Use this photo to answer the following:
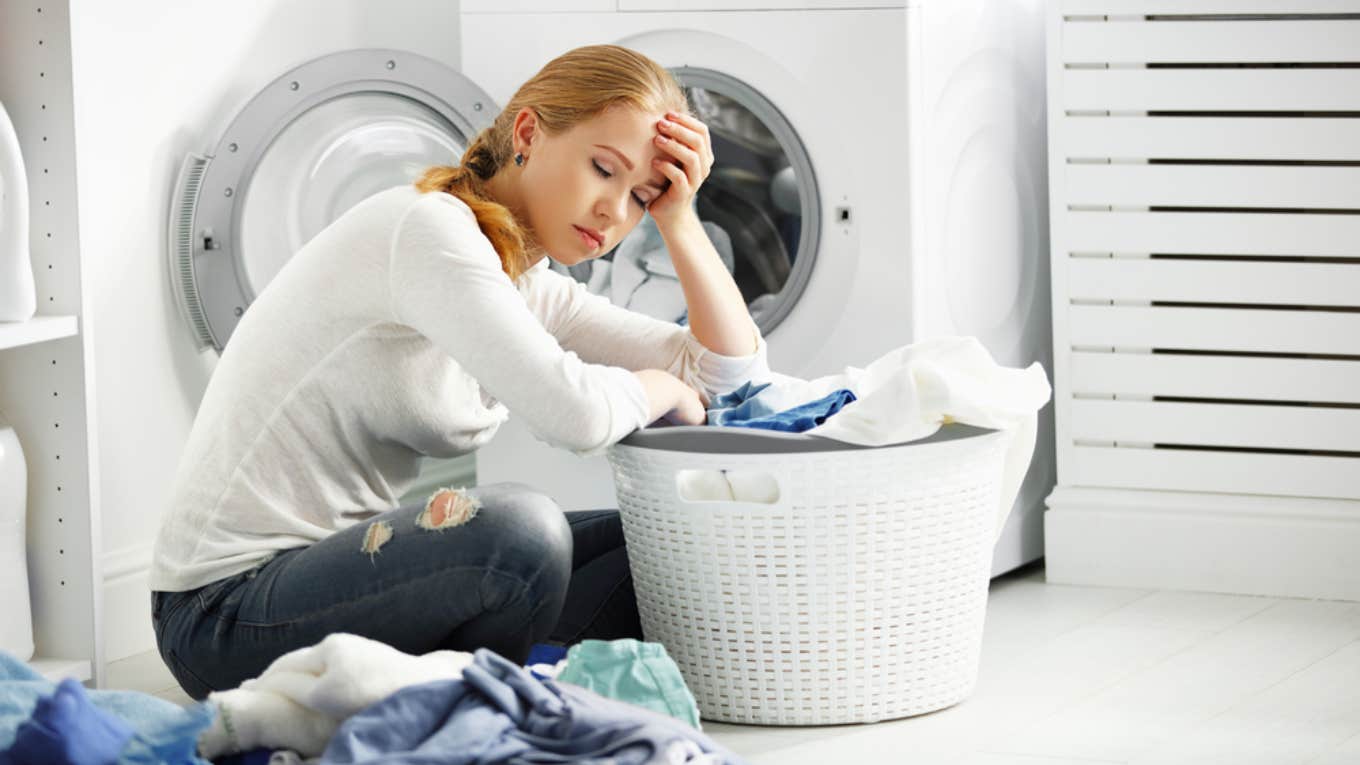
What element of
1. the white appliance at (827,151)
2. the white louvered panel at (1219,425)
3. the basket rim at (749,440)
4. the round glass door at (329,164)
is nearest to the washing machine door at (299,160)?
the round glass door at (329,164)

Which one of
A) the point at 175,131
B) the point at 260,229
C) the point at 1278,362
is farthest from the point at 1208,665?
the point at 175,131

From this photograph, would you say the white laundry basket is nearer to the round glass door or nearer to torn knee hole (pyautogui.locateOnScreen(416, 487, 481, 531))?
torn knee hole (pyautogui.locateOnScreen(416, 487, 481, 531))

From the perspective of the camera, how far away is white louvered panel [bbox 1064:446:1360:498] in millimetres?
2518

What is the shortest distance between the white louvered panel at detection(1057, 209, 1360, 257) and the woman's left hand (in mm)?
905

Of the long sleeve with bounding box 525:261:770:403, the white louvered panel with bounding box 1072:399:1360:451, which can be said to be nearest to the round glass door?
the long sleeve with bounding box 525:261:770:403

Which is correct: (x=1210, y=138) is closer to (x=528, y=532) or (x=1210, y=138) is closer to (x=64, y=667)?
(x=528, y=532)

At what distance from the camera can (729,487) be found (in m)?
1.82

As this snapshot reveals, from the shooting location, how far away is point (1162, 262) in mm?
2586

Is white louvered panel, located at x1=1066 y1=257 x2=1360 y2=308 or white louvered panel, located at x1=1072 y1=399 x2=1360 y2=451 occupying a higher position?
white louvered panel, located at x1=1066 y1=257 x2=1360 y2=308

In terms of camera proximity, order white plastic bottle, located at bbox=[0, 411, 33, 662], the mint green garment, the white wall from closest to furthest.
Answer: the mint green garment < white plastic bottle, located at bbox=[0, 411, 33, 662] < the white wall

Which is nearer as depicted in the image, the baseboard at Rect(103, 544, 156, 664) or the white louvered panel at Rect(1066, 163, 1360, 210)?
the baseboard at Rect(103, 544, 156, 664)

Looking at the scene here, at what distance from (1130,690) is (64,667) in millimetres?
1266

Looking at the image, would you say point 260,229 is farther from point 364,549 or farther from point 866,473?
point 866,473

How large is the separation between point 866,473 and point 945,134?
0.84 m
